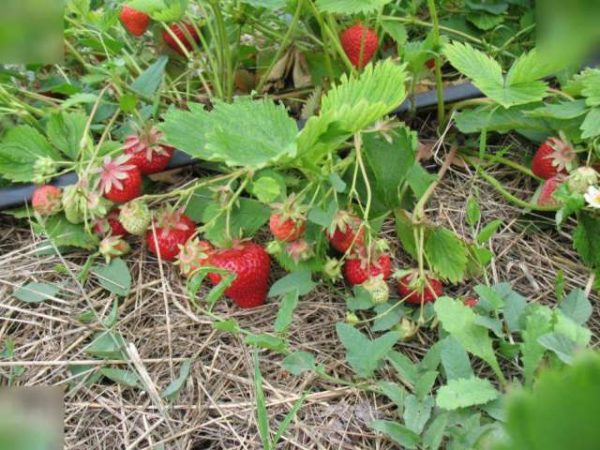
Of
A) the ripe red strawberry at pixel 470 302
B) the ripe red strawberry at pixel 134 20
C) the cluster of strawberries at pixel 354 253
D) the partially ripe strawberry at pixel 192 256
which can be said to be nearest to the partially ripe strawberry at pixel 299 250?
the cluster of strawberries at pixel 354 253

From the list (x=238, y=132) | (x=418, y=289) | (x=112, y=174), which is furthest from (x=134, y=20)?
(x=418, y=289)

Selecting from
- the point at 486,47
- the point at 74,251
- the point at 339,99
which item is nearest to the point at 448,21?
the point at 486,47

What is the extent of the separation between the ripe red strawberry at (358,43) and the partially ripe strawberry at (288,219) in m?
0.40

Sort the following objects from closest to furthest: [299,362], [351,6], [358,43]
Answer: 1. [299,362]
2. [351,6]
3. [358,43]

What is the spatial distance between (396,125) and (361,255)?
0.22 m

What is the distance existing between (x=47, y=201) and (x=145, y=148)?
18cm

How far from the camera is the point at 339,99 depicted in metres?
1.02

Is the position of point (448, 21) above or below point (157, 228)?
above

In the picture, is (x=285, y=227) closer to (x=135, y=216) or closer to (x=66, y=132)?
(x=135, y=216)

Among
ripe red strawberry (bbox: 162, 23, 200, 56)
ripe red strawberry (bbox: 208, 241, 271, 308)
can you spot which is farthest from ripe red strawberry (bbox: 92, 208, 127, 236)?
ripe red strawberry (bbox: 162, 23, 200, 56)

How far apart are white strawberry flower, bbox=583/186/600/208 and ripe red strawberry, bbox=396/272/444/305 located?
0.26 m

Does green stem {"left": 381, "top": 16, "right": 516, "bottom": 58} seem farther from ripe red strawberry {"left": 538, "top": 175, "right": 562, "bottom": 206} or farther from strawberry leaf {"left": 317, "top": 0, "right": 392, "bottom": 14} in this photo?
ripe red strawberry {"left": 538, "top": 175, "right": 562, "bottom": 206}

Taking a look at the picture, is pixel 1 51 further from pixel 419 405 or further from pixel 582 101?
pixel 582 101

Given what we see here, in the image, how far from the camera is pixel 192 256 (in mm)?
1082
